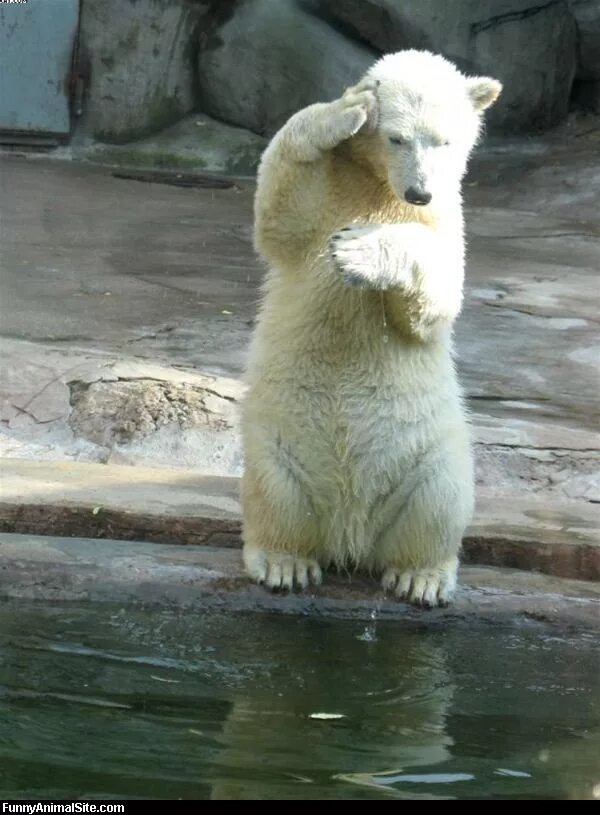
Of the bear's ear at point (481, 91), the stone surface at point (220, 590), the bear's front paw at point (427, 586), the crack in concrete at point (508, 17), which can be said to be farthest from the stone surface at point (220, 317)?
the bear's ear at point (481, 91)

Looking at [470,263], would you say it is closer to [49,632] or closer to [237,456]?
[237,456]

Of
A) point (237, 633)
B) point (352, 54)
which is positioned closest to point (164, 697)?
point (237, 633)

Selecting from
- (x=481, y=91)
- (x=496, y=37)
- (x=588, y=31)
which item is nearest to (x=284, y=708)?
(x=481, y=91)

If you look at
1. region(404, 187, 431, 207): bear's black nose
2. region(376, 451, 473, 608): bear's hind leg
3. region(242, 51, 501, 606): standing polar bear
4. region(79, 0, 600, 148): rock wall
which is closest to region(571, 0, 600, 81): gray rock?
region(79, 0, 600, 148): rock wall

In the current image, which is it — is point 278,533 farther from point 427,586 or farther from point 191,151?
point 191,151

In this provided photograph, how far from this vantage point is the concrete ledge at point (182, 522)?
4.25 meters

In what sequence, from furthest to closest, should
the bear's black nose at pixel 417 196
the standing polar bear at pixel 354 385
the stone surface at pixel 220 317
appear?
the stone surface at pixel 220 317 < the standing polar bear at pixel 354 385 < the bear's black nose at pixel 417 196

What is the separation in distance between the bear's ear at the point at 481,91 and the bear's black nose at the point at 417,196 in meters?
0.50

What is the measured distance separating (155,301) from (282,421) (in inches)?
144

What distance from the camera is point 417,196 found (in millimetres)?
3506

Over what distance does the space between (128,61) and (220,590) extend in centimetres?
870

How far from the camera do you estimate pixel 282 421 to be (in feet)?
12.9

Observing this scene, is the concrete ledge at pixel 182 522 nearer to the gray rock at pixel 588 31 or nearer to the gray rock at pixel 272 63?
the gray rock at pixel 272 63

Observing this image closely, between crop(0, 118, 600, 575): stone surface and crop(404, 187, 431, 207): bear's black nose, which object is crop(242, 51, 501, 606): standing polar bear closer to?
crop(404, 187, 431, 207): bear's black nose
